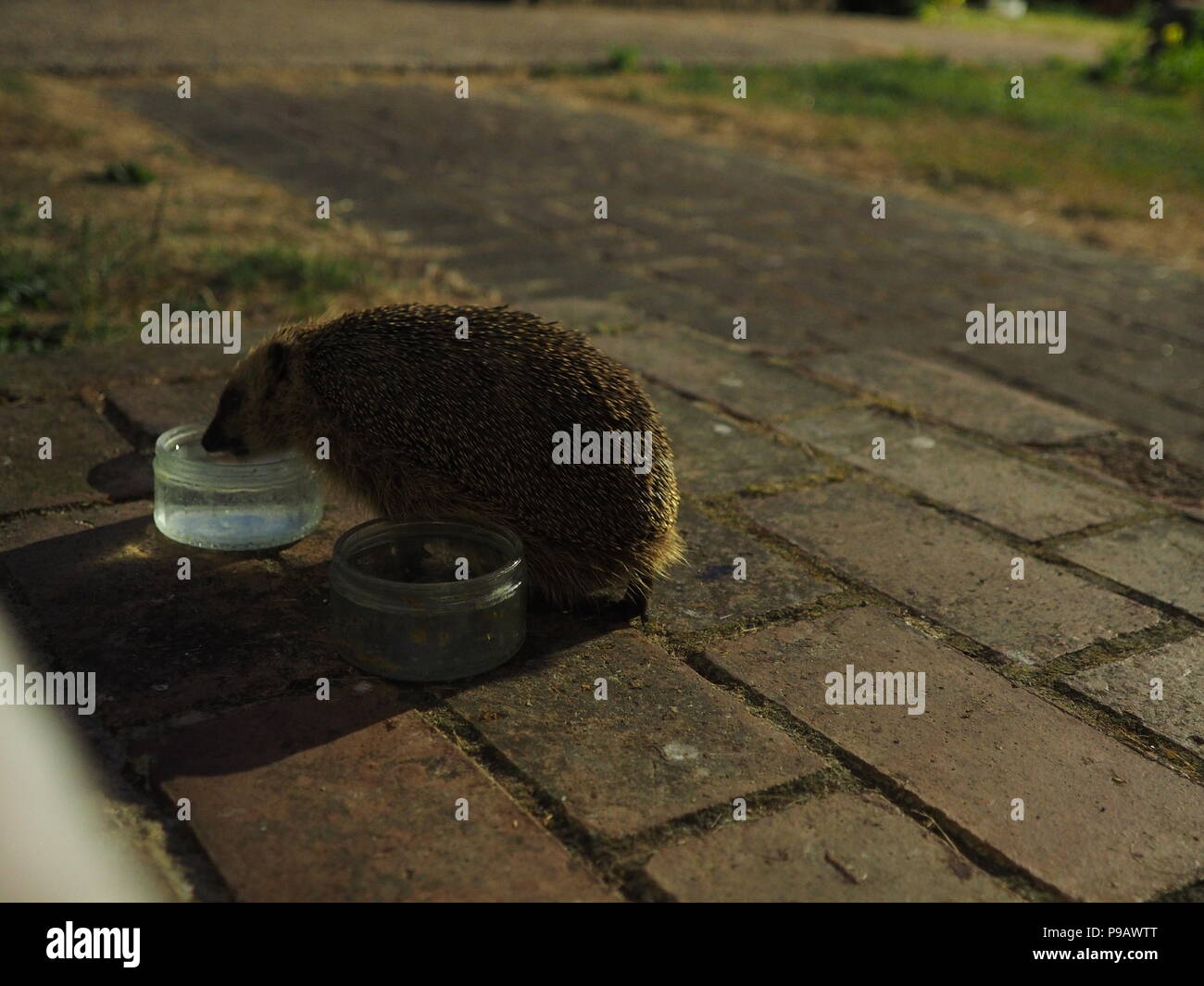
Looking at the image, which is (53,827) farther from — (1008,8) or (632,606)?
(1008,8)

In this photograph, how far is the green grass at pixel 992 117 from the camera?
11250mm

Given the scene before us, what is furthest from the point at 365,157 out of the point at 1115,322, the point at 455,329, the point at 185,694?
the point at 185,694

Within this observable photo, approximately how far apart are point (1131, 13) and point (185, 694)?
1172 inches

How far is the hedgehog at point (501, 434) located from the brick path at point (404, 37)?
9.07m

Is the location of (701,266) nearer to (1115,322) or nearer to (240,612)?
(1115,322)

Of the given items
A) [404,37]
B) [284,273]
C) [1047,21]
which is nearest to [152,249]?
[284,273]

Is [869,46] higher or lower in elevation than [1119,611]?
higher

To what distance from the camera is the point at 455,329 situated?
3.93 m

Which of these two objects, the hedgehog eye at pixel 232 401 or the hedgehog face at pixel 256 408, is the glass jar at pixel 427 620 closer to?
the hedgehog face at pixel 256 408

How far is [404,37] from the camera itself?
14.6 meters

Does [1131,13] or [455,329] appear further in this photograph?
[1131,13]

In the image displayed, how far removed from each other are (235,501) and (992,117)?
38.4 feet

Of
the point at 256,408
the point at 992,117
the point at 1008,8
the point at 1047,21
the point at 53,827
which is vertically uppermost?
the point at 1008,8

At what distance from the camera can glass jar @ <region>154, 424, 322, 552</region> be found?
157 inches
